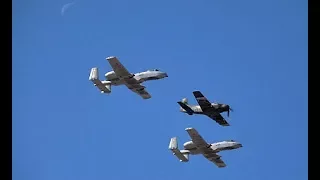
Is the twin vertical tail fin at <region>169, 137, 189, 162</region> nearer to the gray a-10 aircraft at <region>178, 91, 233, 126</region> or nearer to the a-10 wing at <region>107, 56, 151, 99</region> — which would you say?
the gray a-10 aircraft at <region>178, 91, 233, 126</region>

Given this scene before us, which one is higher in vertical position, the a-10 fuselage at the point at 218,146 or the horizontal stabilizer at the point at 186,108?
the horizontal stabilizer at the point at 186,108

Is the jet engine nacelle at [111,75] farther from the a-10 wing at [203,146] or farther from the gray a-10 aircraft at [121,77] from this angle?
the a-10 wing at [203,146]

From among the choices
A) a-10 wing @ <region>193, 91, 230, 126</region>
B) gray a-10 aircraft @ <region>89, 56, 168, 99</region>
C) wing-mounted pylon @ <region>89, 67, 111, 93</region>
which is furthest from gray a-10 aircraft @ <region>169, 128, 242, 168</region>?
wing-mounted pylon @ <region>89, 67, 111, 93</region>

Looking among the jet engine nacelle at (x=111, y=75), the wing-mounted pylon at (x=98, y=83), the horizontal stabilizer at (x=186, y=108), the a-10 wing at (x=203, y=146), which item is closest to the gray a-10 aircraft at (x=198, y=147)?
the a-10 wing at (x=203, y=146)

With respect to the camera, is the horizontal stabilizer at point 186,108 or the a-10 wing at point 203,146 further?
the a-10 wing at point 203,146

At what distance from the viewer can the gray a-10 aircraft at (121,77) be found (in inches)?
2116

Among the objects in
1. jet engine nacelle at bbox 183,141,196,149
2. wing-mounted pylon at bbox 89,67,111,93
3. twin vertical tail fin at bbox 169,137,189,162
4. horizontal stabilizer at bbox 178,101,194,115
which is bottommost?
twin vertical tail fin at bbox 169,137,189,162

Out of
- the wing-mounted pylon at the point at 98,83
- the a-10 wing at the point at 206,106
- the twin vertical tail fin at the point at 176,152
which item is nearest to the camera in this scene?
the a-10 wing at the point at 206,106

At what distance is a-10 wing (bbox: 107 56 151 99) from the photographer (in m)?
53.0

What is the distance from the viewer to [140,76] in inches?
2180

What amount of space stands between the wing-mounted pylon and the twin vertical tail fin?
7.87 metres

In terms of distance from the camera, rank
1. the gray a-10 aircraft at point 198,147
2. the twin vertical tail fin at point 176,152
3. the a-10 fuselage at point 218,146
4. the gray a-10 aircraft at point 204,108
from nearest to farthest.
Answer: the gray a-10 aircraft at point 204,108 < the gray a-10 aircraft at point 198,147 < the a-10 fuselage at point 218,146 < the twin vertical tail fin at point 176,152

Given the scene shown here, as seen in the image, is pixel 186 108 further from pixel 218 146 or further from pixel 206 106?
pixel 218 146
